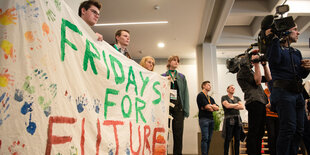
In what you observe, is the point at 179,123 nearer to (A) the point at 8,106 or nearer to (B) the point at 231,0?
(A) the point at 8,106

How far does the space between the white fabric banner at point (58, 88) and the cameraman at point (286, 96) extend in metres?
1.11

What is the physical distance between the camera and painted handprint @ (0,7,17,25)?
82cm

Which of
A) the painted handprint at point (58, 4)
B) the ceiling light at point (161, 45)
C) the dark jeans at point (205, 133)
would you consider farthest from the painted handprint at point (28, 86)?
the ceiling light at point (161, 45)

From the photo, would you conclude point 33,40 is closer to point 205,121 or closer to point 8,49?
point 8,49

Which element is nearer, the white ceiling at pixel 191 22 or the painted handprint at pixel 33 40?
the painted handprint at pixel 33 40

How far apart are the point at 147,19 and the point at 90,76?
377 centimetres

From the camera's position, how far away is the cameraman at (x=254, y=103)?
2.16 meters

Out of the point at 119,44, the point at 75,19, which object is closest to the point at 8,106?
the point at 75,19

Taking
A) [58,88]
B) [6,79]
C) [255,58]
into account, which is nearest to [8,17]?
[6,79]

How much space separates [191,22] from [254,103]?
3.12m

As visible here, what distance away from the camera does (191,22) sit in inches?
194

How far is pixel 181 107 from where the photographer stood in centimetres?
281

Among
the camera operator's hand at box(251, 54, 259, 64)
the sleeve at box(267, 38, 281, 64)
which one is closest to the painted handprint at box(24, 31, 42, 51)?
the sleeve at box(267, 38, 281, 64)

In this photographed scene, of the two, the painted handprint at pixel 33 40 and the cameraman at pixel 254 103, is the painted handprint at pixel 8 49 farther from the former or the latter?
the cameraman at pixel 254 103
